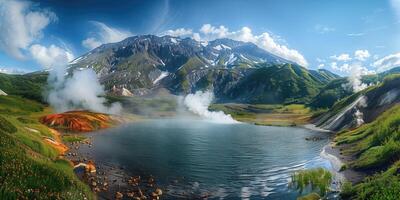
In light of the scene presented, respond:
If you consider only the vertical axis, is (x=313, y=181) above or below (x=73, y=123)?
below

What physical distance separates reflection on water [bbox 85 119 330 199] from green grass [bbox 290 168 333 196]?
2.42m

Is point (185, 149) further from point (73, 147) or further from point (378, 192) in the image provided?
point (378, 192)

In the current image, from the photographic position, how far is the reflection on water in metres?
64.5

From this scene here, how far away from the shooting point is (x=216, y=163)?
89.8m

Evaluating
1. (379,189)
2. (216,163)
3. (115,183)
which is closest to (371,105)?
(216,163)

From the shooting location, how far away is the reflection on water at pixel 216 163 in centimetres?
6450

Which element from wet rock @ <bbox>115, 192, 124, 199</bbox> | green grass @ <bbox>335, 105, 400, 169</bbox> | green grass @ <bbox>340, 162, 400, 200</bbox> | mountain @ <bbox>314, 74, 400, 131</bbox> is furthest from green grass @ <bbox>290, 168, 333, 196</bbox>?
mountain @ <bbox>314, 74, 400, 131</bbox>

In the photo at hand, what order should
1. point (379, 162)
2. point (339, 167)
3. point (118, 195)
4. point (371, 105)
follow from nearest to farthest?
point (118, 195) < point (379, 162) < point (339, 167) < point (371, 105)

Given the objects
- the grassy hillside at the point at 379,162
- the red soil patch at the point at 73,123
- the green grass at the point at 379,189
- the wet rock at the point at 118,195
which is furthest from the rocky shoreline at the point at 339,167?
the red soil patch at the point at 73,123

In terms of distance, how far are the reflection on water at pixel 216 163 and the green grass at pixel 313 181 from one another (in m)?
2.42

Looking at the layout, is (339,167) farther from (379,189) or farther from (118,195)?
(118,195)

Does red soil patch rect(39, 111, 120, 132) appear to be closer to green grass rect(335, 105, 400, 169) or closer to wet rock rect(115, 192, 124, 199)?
wet rock rect(115, 192, 124, 199)

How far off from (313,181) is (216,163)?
31.2 m

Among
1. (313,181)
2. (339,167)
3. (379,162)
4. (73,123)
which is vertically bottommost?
(313,181)
